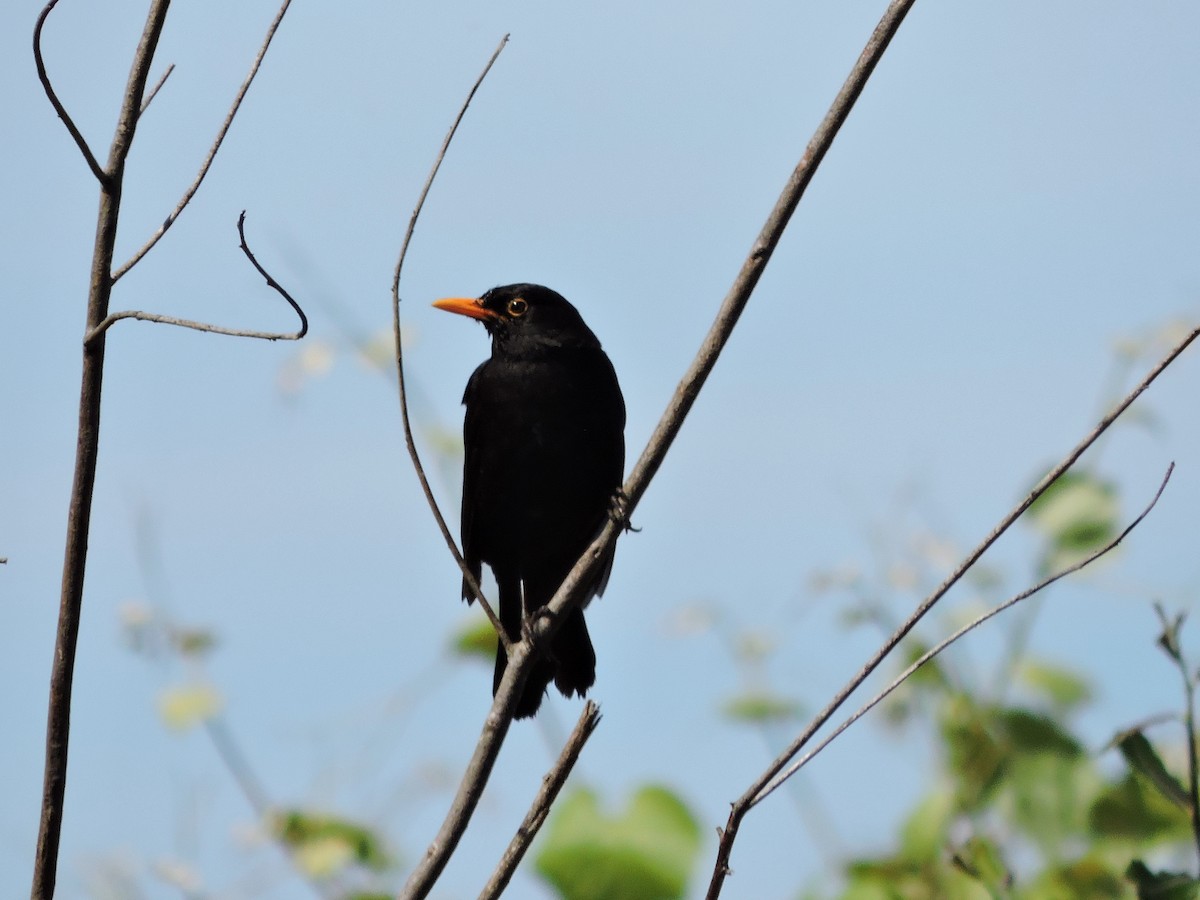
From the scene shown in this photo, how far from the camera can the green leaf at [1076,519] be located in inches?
173

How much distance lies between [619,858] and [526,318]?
8.86ft

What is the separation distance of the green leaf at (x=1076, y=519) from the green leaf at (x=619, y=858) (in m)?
1.50

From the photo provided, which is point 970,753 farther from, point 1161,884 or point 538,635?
point 538,635

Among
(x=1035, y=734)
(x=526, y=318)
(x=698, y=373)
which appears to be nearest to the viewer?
(x=698, y=373)

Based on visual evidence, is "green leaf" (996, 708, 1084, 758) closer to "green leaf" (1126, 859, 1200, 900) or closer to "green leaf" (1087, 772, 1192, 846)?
"green leaf" (1087, 772, 1192, 846)

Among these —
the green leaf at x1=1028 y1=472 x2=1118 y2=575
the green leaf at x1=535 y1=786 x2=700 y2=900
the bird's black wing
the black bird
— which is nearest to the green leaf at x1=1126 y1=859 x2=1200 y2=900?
the green leaf at x1=535 y1=786 x2=700 y2=900

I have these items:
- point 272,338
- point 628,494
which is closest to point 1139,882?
point 628,494

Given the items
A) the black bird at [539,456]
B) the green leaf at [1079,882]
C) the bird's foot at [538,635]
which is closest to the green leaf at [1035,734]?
the green leaf at [1079,882]

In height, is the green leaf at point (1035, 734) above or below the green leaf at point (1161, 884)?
below

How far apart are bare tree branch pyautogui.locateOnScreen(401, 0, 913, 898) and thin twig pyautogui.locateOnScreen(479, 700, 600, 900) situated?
0.09 meters

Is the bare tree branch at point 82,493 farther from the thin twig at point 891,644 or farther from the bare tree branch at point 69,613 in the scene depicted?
the thin twig at point 891,644

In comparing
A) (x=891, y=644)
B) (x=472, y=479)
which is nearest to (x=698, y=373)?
(x=891, y=644)

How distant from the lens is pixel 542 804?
2.39 metres

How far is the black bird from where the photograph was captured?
530 centimetres
